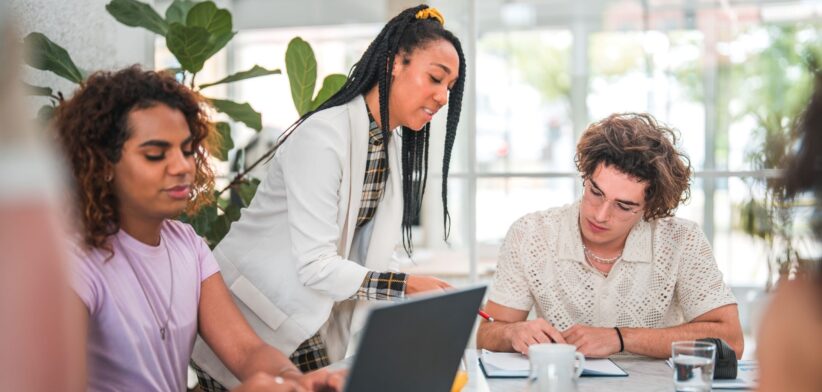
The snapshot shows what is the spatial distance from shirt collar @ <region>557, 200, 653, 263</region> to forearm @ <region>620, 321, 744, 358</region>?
23 cm

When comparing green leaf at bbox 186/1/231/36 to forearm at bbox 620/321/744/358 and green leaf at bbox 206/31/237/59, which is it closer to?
green leaf at bbox 206/31/237/59

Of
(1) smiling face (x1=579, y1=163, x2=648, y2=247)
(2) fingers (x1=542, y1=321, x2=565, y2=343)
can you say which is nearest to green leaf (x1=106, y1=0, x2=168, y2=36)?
(1) smiling face (x1=579, y1=163, x2=648, y2=247)

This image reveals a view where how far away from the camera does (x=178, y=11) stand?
3.14 metres

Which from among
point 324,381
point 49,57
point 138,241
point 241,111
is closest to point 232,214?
point 241,111

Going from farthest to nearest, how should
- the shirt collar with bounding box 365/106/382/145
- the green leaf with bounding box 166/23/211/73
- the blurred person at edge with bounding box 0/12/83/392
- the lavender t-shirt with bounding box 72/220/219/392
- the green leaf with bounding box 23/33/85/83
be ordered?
the green leaf with bounding box 166/23/211/73 < the green leaf with bounding box 23/33/85/83 < the shirt collar with bounding box 365/106/382/145 < the lavender t-shirt with bounding box 72/220/219/392 < the blurred person at edge with bounding box 0/12/83/392

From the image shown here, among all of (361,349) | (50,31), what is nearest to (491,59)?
(50,31)

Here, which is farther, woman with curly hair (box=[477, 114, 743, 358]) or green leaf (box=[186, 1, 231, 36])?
green leaf (box=[186, 1, 231, 36])

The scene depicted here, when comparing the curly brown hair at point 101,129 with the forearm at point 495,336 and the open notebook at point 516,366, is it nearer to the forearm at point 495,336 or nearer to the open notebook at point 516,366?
the open notebook at point 516,366

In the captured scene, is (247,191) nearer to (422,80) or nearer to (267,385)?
(422,80)

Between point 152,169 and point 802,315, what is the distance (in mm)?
1247

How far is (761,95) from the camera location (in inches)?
136

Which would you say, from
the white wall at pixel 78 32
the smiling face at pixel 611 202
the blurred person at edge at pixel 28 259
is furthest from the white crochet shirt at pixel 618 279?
the blurred person at edge at pixel 28 259

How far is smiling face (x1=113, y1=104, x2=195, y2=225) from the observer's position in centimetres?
→ 175

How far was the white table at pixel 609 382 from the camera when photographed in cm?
186
